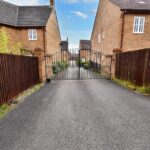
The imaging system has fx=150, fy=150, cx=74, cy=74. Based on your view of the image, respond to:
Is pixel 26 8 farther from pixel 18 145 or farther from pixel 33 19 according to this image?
pixel 18 145

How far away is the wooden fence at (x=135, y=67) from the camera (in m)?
8.04

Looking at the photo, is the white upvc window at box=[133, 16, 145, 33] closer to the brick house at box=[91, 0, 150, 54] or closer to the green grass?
the brick house at box=[91, 0, 150, 54]

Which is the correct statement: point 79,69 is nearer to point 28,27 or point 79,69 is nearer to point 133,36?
point 133,36

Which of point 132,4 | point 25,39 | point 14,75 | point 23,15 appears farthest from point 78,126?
point 23,15

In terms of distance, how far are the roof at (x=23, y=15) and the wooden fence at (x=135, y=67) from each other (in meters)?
12.2

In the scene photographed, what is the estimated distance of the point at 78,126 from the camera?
169 inches

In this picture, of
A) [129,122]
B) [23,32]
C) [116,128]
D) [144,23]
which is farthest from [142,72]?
[23,32]

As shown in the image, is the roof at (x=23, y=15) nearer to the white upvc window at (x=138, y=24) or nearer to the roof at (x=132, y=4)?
the roof at (x=132, y=4)

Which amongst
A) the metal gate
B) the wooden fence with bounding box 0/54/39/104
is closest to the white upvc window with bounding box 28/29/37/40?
the metal gate

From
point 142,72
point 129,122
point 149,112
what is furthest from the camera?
point 142,72

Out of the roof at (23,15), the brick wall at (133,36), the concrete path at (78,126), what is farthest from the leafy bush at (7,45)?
the brick wall at (133,36)

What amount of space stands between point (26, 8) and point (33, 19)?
323cm

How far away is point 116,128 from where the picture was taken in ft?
13.6

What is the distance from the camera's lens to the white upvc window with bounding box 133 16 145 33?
15.1 meters
